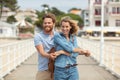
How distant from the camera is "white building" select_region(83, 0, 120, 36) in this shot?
84.2 m

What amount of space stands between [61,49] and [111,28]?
7792 centimetres

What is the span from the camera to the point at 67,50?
5684 mm

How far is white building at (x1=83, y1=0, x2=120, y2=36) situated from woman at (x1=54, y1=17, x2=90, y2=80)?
3020 inches

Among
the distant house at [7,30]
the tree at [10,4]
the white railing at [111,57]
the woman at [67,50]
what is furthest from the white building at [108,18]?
the woman at [67,50]

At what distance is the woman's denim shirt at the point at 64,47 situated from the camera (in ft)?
18.7

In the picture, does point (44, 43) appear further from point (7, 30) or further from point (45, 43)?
point (7, 30)

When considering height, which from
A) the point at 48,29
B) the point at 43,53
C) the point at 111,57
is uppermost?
the point at 48,29

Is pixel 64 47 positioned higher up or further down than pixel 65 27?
further down

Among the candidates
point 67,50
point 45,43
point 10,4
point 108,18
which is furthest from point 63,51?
point 10,4

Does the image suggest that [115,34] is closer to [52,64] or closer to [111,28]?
[111,28]

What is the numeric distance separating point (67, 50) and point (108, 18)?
85.5 metres

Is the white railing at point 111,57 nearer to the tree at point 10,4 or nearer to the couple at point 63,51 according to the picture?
the couple at point 63,51

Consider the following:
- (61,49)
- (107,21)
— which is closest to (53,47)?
(61,49)

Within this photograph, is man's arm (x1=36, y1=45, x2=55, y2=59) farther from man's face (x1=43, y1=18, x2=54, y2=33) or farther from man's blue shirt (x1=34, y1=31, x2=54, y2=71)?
man's face (x1=43, y1=18, x2=54, y2=33)
